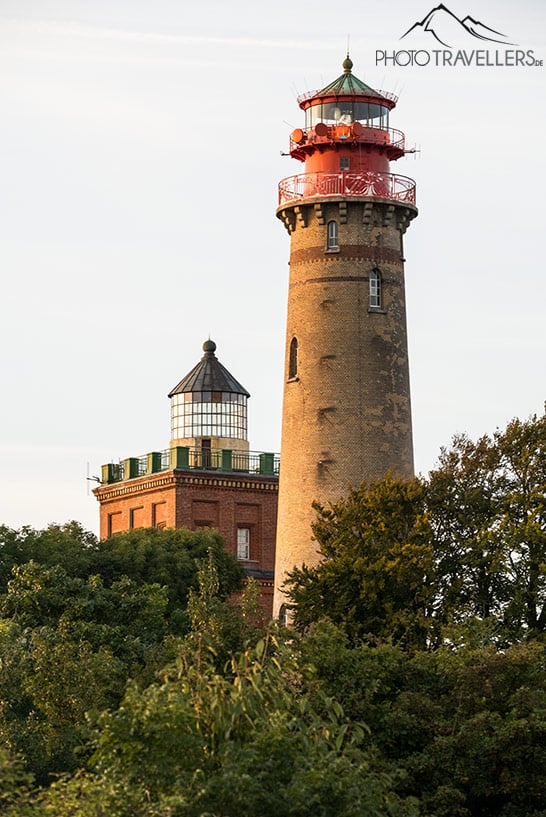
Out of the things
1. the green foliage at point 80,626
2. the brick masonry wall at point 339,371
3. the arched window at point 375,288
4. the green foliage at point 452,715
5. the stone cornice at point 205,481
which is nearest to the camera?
the green foliage at point 452,715

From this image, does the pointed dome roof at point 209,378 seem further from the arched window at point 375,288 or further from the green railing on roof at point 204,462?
the arched window at point 375,288

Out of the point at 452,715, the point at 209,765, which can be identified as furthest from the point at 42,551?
the point at 209,765

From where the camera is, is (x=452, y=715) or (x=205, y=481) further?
(x=205, y=481)

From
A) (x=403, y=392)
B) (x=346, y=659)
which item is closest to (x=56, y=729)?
(x=346, y=659)

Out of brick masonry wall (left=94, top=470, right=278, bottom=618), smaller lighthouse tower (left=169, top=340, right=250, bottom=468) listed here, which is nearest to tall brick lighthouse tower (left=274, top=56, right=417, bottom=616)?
brick masonry wall (left=94, top=470, right=278, bottom=618)

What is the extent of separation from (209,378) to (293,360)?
2760cm

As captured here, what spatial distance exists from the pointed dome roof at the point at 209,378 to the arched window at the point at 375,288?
90.1 feet

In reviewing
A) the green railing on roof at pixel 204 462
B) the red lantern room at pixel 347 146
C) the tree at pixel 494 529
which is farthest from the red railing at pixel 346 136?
the green railing on roof at pixel 204 462

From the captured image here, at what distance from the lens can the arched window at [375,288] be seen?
226 ft

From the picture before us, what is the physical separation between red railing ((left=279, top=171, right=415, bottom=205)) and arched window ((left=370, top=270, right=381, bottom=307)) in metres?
2.48

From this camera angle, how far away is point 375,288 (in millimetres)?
69250

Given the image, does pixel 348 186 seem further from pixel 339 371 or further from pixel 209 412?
pixel 209 412

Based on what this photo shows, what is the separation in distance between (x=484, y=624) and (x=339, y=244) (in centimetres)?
1827

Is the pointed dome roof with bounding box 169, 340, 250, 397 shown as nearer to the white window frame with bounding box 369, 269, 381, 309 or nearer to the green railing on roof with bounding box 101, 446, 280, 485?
the green railing on roof with bounding box 101, 446, 280, 485
